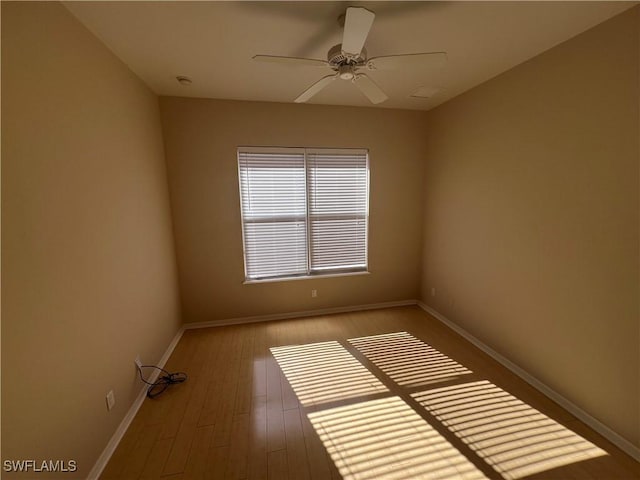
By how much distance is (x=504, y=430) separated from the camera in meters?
1.78

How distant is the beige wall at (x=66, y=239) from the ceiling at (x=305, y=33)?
10.5 inches

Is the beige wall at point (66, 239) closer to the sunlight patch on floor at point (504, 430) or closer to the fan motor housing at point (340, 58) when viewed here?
the fan motor housing at point (340, 58)

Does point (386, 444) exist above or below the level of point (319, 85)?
below

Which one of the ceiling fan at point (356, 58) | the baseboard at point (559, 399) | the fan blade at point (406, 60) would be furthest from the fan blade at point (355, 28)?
the baseboard at point (559, 399)

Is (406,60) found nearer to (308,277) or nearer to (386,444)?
(386,444)

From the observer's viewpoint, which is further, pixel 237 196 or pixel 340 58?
pixel 237 196

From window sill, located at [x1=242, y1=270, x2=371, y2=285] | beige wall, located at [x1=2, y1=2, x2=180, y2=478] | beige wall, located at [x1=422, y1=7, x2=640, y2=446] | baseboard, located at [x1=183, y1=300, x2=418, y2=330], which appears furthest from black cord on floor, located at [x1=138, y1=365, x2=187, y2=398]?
beige wall, located at [x1=422, y1=7, x2=640, y2=446]

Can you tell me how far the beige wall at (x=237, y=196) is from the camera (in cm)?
293

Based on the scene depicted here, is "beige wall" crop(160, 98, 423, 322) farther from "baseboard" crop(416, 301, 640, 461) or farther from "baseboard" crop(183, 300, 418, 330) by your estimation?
"baseboard" crop(416, 301, 640, 461)

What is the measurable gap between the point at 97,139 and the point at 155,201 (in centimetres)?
93

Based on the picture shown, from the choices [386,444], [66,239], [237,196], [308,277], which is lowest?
[386,444]

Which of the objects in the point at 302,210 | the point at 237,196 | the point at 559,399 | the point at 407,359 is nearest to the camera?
the point at 559,399

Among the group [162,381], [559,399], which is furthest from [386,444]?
[162,381]

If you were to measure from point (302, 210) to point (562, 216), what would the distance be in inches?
97.0
